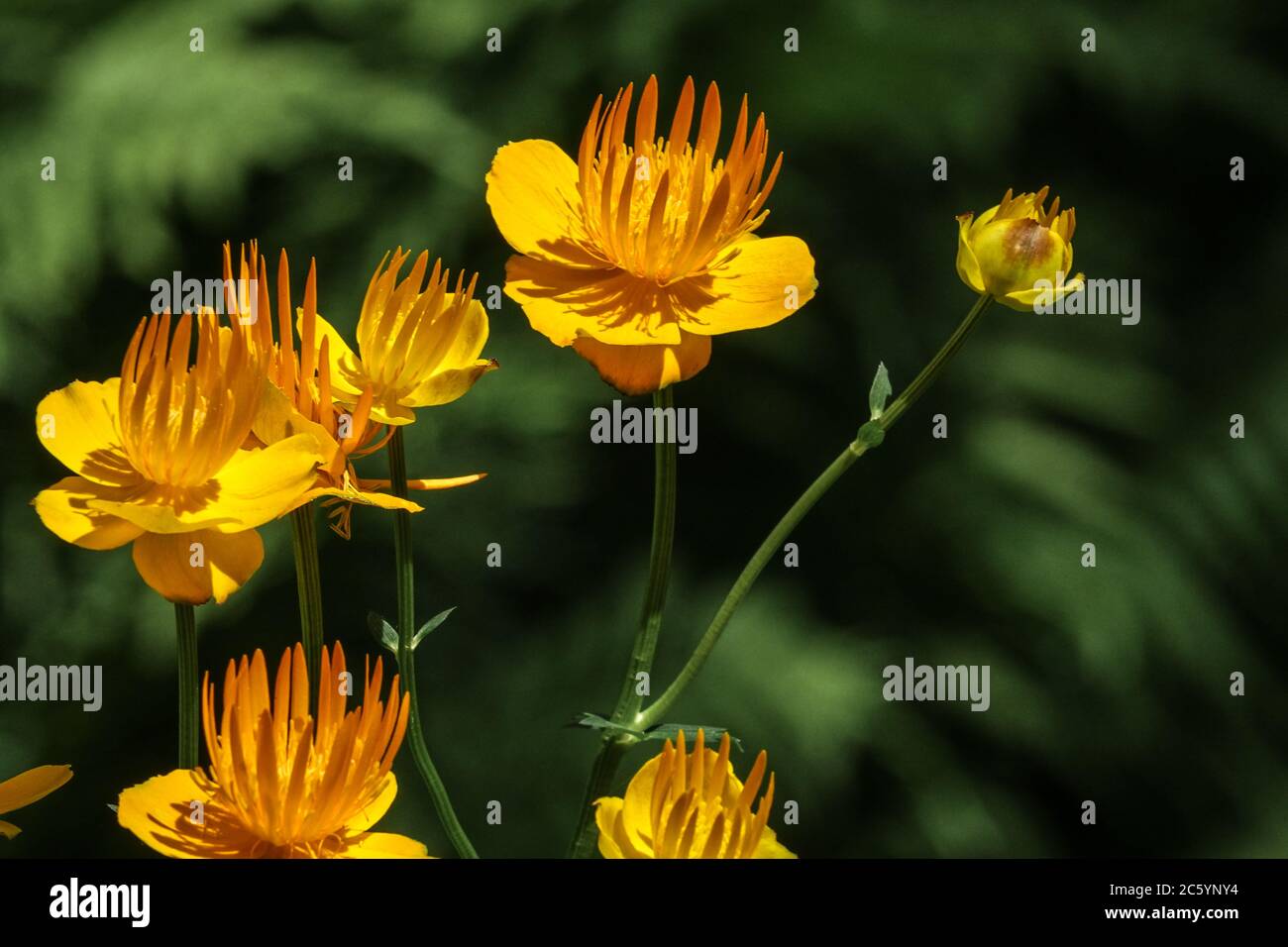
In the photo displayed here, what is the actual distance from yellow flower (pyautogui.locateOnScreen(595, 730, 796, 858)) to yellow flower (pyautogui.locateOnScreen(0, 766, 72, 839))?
0.14 meters

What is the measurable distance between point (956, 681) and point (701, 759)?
3.58 ft

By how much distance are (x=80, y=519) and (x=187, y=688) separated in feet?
0.17

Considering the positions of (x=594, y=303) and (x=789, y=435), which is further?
(x=789, y=435)

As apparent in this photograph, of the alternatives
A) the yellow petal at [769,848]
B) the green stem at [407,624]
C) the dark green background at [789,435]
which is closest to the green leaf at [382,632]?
the green stem at [407,624]

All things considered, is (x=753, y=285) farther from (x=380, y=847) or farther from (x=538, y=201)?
(x=380, y=847)

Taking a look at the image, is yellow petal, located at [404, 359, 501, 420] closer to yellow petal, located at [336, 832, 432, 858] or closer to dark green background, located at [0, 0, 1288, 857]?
yellow petal, located at [336, 832, 432, 858]

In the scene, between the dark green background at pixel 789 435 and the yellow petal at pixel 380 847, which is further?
the dark green background at pixel 789 435

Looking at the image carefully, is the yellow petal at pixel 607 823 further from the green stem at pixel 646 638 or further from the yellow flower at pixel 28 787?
the yellow flower at pixel 28 787

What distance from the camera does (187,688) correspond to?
37 cm

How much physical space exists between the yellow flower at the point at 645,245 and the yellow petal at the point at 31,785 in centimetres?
17

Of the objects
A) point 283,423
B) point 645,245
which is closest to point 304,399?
point 283,423

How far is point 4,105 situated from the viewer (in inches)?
51.8

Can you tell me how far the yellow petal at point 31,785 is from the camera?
372 mm

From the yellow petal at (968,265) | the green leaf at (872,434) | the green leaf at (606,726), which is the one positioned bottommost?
the green leaf at (606,726)
